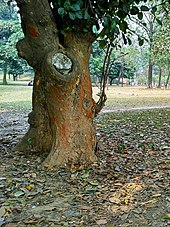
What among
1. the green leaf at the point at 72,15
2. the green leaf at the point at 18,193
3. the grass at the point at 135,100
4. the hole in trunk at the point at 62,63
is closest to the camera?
the green leaf at the point at 18,193

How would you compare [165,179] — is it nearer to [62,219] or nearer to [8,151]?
[62,219]

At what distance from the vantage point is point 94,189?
10.6 ft

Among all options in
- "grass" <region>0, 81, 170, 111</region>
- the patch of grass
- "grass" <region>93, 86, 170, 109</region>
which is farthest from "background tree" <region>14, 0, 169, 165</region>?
"grass" <region>93, 86, 170, 109</region>

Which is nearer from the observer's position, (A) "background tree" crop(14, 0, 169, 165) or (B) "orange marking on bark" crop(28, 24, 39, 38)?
(A) "background tree" crop(14, 0, 169, 165)

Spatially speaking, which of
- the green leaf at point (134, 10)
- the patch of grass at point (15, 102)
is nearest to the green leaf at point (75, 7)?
the green leaf at point (134, 10)

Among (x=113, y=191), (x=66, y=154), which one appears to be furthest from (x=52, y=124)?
(x=113, y=191)

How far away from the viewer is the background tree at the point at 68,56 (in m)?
3.76

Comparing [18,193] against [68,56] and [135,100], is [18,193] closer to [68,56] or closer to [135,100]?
[68,56]

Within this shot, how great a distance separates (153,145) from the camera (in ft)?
16.1

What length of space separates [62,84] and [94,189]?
1.22 m

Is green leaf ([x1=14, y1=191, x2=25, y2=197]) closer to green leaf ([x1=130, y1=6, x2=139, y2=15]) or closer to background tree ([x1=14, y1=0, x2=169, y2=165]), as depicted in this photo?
background tree ([x1=14, y1=0, x2=169, y2=165])

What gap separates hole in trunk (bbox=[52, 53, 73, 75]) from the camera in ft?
12.1

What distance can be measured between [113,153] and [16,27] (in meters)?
26.6

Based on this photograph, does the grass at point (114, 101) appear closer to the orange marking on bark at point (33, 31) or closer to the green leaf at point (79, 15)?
the orange marking on bark at point (33, 31)
